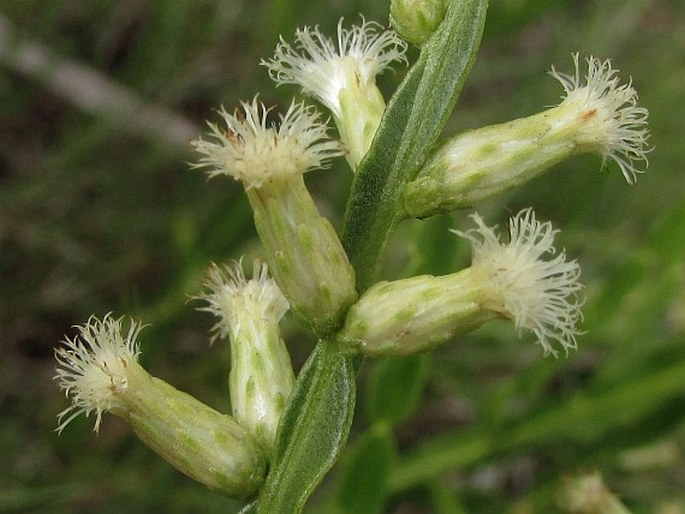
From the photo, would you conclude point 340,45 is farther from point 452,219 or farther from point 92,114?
point 92,114

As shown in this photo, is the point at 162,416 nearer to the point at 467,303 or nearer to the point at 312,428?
the point at 312,428

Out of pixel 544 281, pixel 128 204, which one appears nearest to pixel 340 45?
pixel 544 281

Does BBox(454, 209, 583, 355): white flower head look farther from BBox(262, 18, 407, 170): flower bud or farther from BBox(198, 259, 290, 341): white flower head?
BBox(198, 259, 290, 341): white flower head

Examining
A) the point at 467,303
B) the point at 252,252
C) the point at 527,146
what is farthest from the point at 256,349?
the point at 252,252

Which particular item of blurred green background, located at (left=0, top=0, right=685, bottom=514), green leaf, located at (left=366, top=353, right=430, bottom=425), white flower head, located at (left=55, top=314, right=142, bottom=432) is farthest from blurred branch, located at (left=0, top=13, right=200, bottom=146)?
white flower head, located at (left=55, top=314, right=142, bottom=432)

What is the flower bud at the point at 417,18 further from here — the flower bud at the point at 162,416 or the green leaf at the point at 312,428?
the flower bud at the point at 162,416

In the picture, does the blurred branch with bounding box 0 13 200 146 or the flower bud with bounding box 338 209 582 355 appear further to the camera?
the blurred branch with bounding box 0 13 200 146
